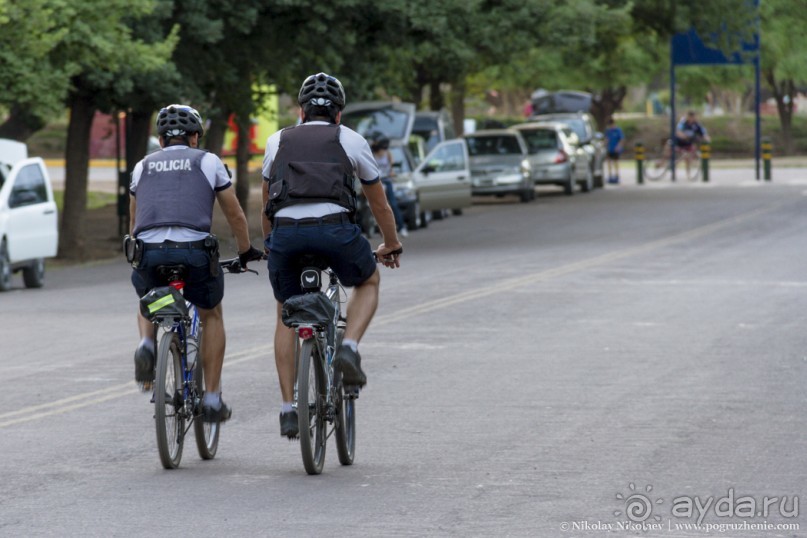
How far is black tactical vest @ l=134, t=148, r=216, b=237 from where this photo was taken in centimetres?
800

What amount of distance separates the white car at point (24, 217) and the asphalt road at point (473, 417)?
86cm

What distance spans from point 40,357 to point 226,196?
203 inches

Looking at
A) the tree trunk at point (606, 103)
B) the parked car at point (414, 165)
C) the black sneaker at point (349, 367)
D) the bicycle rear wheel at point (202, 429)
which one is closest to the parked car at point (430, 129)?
the parked car at point (414, 165)

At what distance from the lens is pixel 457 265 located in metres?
21.3

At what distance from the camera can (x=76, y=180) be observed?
86.9ft

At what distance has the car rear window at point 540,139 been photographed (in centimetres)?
4156

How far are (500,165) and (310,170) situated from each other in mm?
30766

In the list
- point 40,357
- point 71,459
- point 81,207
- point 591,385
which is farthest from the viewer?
point 81,207

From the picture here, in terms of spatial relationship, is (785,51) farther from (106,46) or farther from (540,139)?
(106,46)

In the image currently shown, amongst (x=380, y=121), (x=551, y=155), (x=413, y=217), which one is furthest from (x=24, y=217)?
(x=551, y=155)

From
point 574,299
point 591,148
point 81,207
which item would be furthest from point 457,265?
point 591,148

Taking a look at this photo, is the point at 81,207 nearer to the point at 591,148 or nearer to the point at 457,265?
the point at 457,265

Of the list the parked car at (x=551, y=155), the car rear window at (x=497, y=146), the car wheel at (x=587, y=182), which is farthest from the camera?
the car wheel at (x=587, y=182)

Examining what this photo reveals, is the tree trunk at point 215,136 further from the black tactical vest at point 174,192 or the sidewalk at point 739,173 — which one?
the black tactical vest at point 174,192
